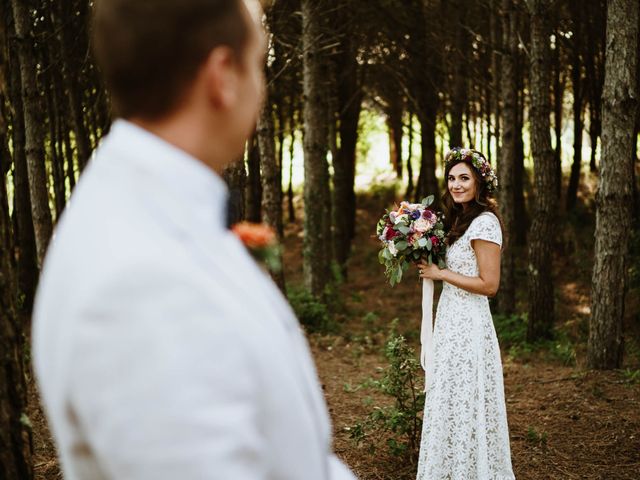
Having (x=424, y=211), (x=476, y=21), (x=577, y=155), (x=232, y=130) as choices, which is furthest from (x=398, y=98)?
(x=232, y=130)

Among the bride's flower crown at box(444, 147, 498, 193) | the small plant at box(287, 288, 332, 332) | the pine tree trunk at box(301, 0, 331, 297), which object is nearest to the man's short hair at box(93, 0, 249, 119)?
the bride's flower crown at box(444, 147, 498, 193)

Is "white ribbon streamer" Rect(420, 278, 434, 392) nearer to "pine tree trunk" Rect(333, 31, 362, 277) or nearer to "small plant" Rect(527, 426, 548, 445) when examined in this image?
"small plant" Rect(527, 426, 548, 445)

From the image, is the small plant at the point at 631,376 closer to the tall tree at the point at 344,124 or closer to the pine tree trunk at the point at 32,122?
the pine tree trunk at the point at 32,122

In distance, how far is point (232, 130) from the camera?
Result: 1.12m

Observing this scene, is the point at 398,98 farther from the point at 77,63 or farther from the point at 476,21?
the point at 77,63

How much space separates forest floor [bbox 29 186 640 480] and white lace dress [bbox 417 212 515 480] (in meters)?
0.69

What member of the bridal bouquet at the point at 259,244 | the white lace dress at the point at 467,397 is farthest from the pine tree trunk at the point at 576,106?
the bridal bouquet at the point at 259,244

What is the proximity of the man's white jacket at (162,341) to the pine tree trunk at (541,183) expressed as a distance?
8.66 metres

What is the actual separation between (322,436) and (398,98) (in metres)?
18.5

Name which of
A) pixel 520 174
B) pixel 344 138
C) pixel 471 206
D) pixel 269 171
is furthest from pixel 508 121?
pixel 344 138

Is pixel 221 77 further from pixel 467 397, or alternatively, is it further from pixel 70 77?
pixel 70 77

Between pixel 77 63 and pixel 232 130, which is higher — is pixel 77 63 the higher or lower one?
the higher one

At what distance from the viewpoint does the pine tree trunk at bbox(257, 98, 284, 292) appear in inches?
379

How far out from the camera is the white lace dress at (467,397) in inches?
180
